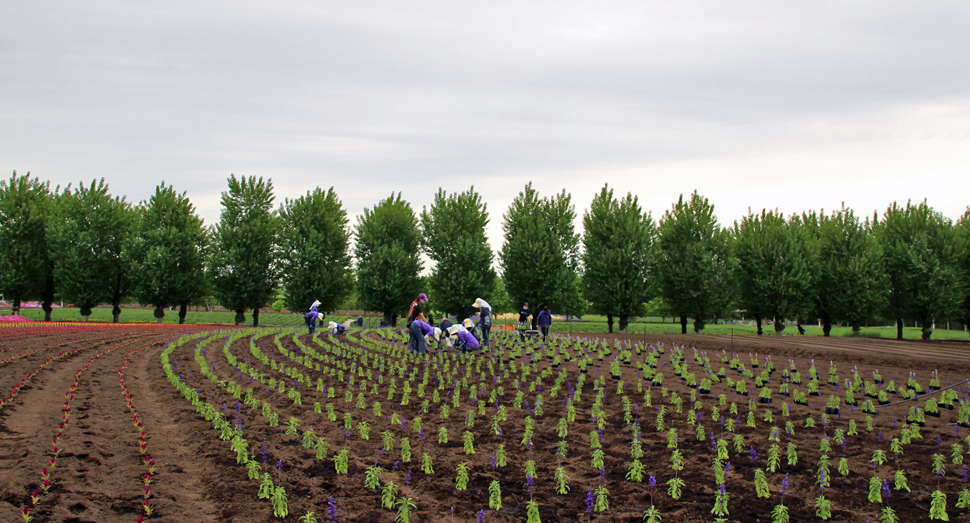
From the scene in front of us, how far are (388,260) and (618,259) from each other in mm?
17480

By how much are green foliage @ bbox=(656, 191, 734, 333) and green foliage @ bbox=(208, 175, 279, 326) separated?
29.1 m

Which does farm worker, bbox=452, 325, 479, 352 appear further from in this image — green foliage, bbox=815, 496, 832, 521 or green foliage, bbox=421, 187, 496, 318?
green foliage, bbox=421, 187, 496, 318

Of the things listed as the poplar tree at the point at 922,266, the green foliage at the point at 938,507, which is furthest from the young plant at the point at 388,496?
the poplar tree at the point at 922,266

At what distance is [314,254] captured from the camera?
44000 mm

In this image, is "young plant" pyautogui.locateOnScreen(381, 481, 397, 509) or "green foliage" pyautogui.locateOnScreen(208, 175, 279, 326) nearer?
"young plant" pyautogui.locateOnScreen(381, 481, 397, 509)

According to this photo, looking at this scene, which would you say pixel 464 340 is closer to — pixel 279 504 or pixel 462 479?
pixel 462 479

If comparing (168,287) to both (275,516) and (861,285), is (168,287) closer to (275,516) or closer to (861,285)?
(275,516)

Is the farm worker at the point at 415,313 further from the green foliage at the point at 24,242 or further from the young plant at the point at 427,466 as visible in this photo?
the green foliage at the point at 24,242

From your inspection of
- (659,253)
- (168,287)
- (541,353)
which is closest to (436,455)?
(541,353)

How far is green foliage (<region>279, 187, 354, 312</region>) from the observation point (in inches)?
1740


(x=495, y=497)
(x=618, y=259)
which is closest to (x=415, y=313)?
(x=495, y=497)

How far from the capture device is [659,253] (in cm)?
4219

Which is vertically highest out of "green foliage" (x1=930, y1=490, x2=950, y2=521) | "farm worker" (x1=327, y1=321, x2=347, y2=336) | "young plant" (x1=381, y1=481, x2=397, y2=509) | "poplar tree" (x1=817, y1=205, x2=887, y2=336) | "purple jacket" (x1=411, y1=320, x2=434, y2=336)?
"poplar tree" (x1=817, y1=205, x2=887, y2=336)

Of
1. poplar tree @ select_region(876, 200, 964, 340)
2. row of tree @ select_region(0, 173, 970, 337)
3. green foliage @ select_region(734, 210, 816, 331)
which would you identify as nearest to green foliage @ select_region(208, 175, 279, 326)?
row of tree @ select_region(0, 173, 970, 337)
